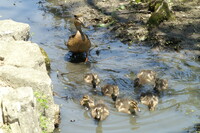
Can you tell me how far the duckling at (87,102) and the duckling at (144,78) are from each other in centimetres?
99

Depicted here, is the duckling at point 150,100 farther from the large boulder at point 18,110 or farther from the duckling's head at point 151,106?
the large boulder at point 18,110

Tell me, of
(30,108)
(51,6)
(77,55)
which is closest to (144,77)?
(77,55)

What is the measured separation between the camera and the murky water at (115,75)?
540cm

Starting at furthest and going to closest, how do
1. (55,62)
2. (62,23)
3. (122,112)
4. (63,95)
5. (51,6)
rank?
1. (51,6)
2. (62,23)
3. (55,62)
4. (63,95)
5. (122,112)

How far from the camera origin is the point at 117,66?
285 inches

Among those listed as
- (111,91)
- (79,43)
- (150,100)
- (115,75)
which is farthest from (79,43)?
(150,100)

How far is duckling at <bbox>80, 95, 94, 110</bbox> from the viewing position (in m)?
5.78

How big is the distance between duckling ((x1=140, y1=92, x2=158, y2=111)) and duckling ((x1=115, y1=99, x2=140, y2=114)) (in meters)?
0.21

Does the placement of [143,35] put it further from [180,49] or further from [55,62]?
[55,62]

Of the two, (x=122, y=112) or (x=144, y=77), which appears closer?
(x=122, y=112)

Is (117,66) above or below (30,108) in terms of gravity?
below

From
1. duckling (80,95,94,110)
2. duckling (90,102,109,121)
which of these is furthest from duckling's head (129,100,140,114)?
duckling (80,95,94,110)

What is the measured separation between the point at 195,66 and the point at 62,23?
3.85 metres

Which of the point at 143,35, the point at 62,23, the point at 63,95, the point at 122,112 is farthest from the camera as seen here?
→ the point at 62,23
